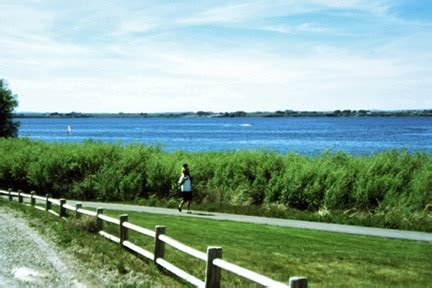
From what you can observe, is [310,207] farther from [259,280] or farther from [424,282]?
[259,280]

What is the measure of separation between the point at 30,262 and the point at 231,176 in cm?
1587

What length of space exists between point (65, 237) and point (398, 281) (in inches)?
371

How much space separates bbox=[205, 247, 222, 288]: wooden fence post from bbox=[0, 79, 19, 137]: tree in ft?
177

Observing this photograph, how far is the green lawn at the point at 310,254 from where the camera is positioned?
11961mm

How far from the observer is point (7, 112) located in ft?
198

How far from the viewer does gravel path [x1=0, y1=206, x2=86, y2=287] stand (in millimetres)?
11869

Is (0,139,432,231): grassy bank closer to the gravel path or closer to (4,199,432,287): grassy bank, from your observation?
(4,199,432,287): grassy bank

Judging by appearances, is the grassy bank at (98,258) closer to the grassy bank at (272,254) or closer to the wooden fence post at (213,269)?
the grassy bank at (272,254)

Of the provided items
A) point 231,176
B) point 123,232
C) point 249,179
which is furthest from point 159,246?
point 231,176

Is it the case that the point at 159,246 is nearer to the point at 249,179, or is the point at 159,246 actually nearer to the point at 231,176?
the point at 249,179

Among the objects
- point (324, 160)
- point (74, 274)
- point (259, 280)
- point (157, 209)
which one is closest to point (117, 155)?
point (157, 209)

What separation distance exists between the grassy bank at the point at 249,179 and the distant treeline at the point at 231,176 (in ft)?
0.15

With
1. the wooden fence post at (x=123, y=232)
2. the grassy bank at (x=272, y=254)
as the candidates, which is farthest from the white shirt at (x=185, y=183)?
the wooden fence post at (x=123, y=232)

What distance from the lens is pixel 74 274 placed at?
12523 mm
